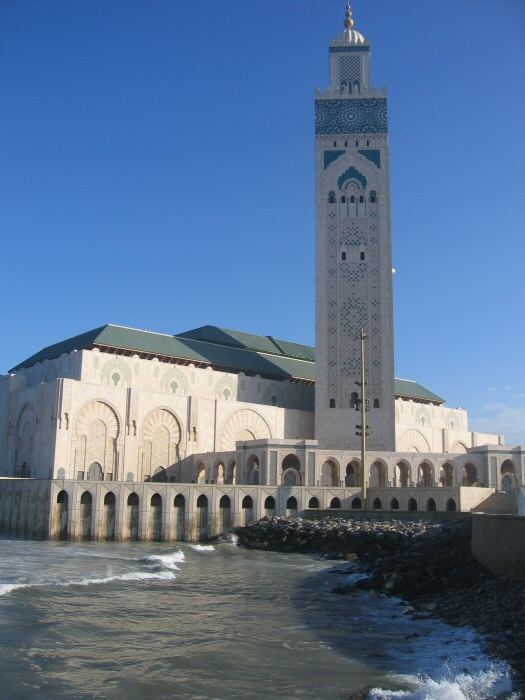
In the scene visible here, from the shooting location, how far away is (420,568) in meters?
20.0

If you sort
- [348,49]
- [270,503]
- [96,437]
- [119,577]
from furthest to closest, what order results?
[348,49] → [96,437] → [270,503] → [119,577]

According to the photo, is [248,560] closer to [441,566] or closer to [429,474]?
[441,566]

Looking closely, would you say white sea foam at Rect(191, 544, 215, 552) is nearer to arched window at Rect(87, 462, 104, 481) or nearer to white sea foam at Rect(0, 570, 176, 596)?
white sea foam at Rect(0, 570, 176, 596)

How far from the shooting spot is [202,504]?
→ 37219 mm

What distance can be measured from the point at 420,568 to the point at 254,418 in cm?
3108

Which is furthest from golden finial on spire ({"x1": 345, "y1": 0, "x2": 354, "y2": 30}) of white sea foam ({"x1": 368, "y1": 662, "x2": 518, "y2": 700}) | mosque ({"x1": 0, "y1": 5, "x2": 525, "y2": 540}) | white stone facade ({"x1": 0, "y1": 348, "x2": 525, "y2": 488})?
white sea foam ({"x1": 368, "y1": 662, "x2": 518, "y2": 700})

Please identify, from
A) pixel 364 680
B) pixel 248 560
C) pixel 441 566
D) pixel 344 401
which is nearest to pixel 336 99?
pixel 344 401

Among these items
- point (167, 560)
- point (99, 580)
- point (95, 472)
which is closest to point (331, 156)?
point (95, 472)

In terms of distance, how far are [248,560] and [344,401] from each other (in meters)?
21.1

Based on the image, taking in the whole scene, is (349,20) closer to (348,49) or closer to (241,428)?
(348,49)

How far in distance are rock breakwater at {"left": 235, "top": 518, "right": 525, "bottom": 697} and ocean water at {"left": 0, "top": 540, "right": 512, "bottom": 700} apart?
526mm

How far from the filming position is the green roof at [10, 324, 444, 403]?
1892 inches

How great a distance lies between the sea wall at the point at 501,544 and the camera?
14914 millimetres

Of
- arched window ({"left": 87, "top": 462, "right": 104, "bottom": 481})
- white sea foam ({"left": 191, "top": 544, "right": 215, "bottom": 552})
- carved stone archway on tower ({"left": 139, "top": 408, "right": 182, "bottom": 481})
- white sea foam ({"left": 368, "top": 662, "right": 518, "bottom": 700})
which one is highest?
carved stone archway on tower ({"left": 139, "top": 408, "right": 182, "bottom": 481})
